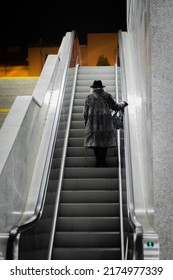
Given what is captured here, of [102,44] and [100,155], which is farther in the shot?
[102,44]

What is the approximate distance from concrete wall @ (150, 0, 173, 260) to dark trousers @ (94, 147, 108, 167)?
2.36 m

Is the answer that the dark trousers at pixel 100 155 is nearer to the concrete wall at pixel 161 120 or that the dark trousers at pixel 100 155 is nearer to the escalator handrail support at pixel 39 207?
the escalator handrail support at pixel 39 207

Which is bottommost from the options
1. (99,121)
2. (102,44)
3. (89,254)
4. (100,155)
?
(89,254)

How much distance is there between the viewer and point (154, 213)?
550 centimetres

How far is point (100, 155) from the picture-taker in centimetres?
790

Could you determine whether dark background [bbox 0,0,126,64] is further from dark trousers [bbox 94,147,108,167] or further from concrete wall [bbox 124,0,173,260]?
concrete wall [bbox 124,0,173,260]

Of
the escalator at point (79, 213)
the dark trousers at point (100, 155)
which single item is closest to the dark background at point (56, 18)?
the escalator at point (79, 213)

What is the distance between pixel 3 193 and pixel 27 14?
1150 cm

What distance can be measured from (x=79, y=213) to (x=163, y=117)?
2068 millimetres

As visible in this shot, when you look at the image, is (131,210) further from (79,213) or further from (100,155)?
(100,155)

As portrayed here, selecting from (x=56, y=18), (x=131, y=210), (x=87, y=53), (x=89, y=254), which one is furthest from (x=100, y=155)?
(x=87, y=53)

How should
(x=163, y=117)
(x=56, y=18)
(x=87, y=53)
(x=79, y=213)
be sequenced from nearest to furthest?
(x=163, y=117)
(x=79, y=213)
(x=56, y=18)
(x=87, y=53)

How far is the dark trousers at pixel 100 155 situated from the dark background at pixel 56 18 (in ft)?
30.0
